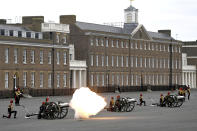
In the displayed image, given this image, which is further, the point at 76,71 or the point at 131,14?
the point at 131,14

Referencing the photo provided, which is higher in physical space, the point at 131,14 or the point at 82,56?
the point at 131,14

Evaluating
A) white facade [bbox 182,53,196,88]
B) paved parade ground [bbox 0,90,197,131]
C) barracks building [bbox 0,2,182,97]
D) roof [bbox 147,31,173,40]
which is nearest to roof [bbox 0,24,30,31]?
barracks building [bbox 0,2,182,97]

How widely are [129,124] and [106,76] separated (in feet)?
236

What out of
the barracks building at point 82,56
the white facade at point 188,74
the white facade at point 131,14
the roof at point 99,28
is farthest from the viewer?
the white facade at point 188,74

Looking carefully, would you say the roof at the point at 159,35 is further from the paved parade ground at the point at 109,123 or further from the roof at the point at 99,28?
the paved parade ground at the point at 109,123

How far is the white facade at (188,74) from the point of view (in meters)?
145

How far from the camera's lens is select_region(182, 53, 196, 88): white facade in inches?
5699

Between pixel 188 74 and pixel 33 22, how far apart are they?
198 feet

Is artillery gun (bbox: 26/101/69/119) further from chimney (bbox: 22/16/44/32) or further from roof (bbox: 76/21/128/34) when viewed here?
roof (bbox: 76/21/128/34)

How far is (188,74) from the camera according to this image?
14700cm

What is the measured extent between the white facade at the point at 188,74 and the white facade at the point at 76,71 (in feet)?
145

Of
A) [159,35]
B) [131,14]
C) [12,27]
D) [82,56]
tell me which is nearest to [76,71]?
[82,56]

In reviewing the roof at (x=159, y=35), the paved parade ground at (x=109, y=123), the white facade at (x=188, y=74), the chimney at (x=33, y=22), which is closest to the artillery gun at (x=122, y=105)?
the paved parade ground at (x=109, y=123)

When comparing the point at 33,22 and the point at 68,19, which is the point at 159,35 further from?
the point at 33,22
